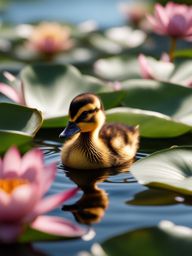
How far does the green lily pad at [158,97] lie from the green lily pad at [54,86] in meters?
0.12

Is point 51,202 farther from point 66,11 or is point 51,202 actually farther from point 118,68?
point 66,11

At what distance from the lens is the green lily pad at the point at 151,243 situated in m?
1.57

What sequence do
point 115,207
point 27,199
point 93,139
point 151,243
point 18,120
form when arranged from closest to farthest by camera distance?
point 27,199 < point 151,243 < point 115,207 < point 18,120 < point 93,139

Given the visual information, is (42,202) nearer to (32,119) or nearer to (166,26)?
(32,119)

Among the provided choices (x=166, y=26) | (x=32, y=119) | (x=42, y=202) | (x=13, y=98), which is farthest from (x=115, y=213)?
(x=166, y=26)

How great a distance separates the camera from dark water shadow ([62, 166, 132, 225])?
1.87 meters

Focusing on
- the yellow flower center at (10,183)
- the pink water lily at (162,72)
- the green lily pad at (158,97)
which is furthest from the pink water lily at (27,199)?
the pink water lily at (162,72)

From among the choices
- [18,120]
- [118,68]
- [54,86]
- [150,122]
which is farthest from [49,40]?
[18,120]

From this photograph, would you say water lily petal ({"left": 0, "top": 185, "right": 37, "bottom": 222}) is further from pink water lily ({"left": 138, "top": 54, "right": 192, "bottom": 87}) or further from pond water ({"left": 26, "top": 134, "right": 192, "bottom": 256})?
pink water lily ({"left": 138, "top": 54, "right": 192, "bottom": 87})

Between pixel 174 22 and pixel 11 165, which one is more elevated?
pixel 174 22

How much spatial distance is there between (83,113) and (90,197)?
46 centimetres

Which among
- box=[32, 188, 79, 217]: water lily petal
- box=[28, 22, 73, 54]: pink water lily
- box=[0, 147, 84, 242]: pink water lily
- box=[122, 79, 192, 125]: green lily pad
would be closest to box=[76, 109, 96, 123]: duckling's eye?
box=[122, 79, 192, 125]: green lily pad

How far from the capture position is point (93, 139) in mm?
2574

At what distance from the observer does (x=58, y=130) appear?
277cm
